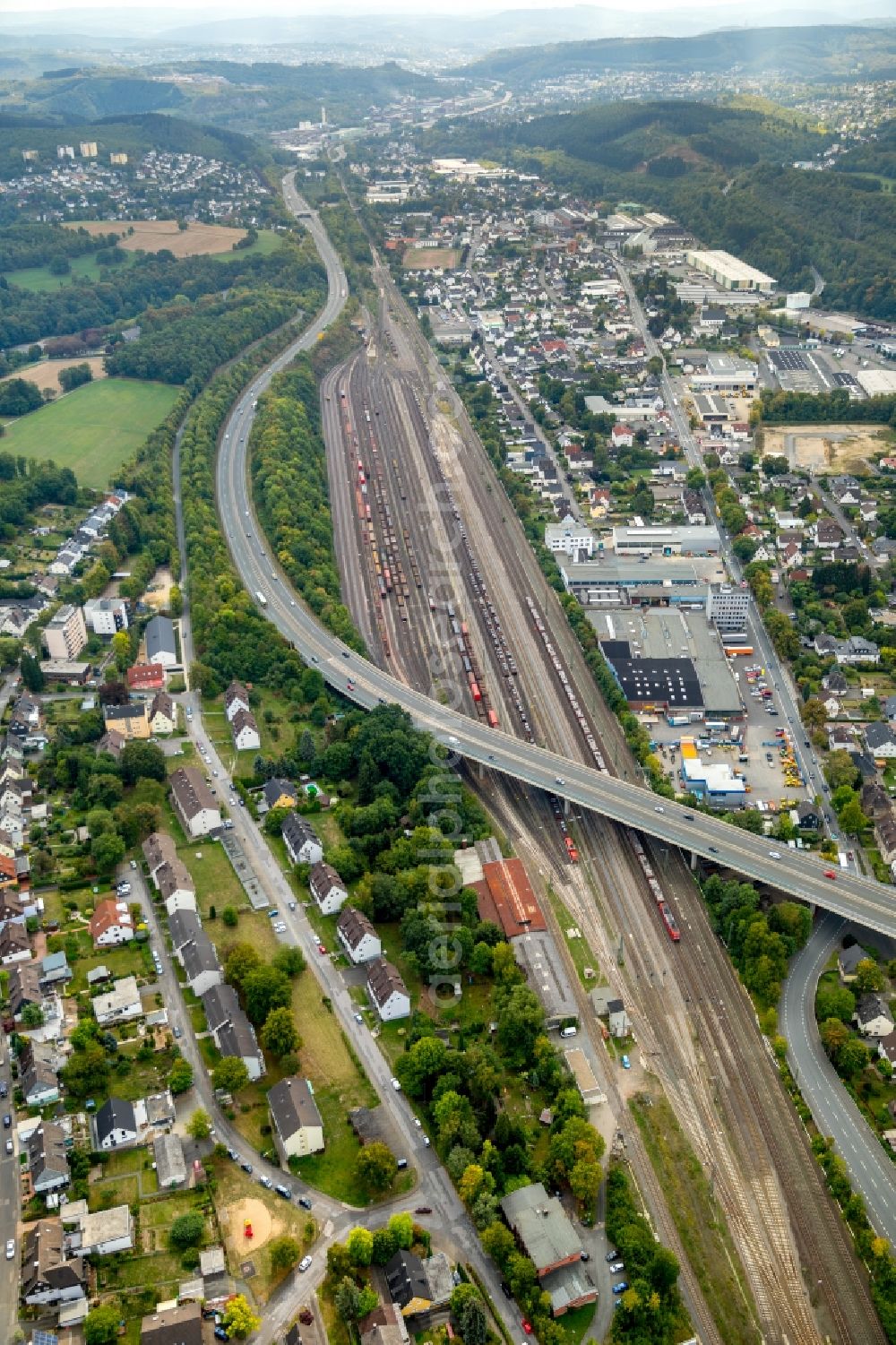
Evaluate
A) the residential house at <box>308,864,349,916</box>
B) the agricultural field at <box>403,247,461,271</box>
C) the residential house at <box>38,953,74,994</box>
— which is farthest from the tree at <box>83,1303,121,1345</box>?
the agricultural field at <box>403,247,461,271</box>

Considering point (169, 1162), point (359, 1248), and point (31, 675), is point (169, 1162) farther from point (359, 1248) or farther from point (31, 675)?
point (31, 675)

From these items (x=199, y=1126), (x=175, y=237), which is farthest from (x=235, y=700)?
(x=175, y=237)

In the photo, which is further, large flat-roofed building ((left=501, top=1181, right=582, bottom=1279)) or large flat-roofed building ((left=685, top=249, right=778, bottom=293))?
large flat-roofed building ((left=685, top=249, right=778, bottom=293))

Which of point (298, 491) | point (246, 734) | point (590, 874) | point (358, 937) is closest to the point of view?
point (358, 937)

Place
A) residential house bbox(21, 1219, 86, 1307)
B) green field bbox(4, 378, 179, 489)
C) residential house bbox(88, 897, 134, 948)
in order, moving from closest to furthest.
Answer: residential house bbox(21, 1219, 86, 1307) < residential house bbox(88, 897, 134, 948) < green field bbox(4, 378, 179, 489)

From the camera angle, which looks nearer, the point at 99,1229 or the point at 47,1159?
the point at 99,1229

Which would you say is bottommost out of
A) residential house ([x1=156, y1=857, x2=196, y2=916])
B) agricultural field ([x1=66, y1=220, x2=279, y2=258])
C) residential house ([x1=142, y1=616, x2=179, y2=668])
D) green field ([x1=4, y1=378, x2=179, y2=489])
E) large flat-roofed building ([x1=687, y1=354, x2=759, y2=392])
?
residential house ([x1=156, y1=857, x2=196, y2=916])

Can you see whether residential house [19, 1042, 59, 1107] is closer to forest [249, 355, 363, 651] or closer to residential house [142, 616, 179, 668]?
residential house [142, 616, 179, 668]
